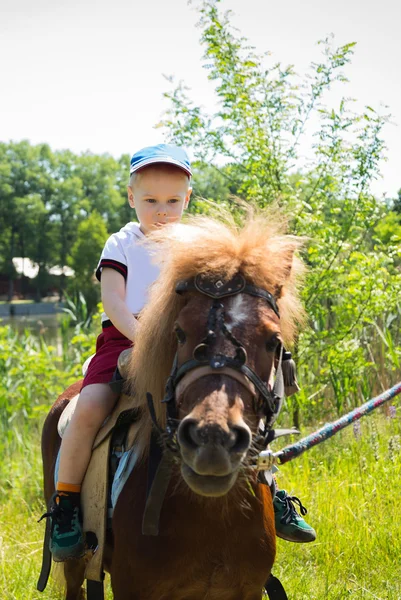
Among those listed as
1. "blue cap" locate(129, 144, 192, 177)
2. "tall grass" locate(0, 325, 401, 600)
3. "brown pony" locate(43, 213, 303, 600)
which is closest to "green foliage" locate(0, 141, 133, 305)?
"tall grass" locate(0, 325, 401, 600)

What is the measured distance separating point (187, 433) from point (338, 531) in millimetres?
2798

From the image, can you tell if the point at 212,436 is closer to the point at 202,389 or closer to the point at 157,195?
the point at 202,389

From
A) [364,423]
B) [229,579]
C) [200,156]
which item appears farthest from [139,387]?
[200,156]

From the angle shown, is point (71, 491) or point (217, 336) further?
point (71, 491)

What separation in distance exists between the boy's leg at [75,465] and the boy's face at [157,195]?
0.88 m

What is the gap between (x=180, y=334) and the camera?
7.33 ft

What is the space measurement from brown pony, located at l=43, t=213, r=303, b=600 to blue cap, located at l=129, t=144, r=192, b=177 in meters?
0.55

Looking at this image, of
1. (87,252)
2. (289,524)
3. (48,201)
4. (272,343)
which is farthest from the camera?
(48,201)

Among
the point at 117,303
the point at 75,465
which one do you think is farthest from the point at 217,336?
the point at 75,465

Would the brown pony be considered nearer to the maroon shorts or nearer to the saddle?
the saddle

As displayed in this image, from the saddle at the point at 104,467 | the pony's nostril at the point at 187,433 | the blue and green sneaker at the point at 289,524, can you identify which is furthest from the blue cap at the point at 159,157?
the blue and green sneaker at the point at 289,524

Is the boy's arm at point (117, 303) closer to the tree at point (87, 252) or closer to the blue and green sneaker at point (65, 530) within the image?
the blue and green sneaker at point (65, 530)

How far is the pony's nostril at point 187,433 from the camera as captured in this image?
1887 mm

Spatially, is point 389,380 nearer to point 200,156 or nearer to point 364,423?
point 364,423
